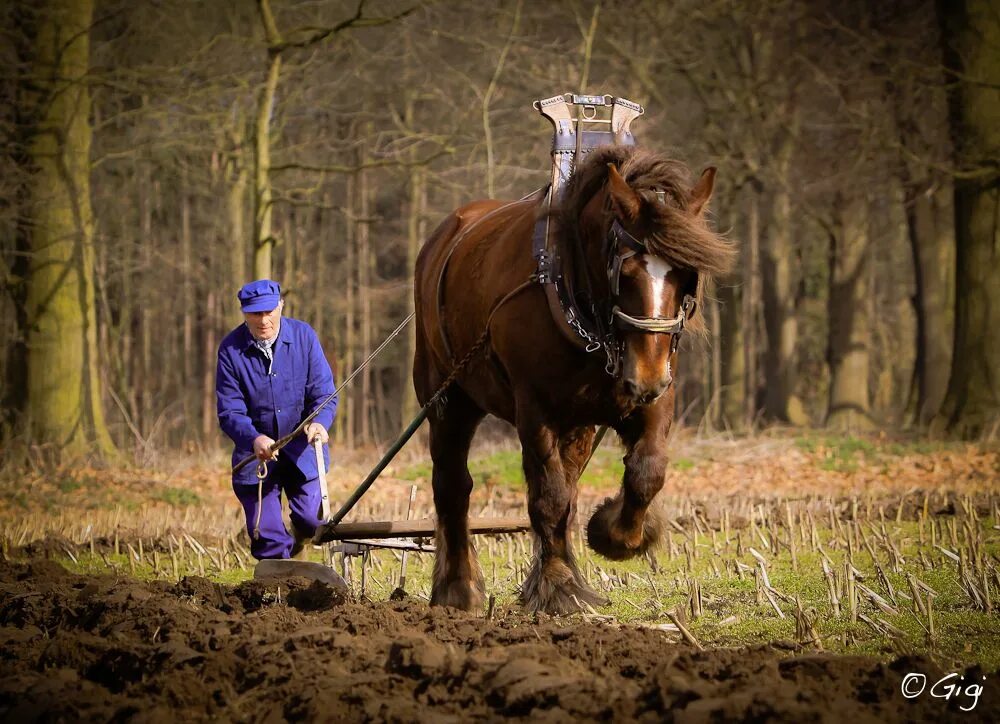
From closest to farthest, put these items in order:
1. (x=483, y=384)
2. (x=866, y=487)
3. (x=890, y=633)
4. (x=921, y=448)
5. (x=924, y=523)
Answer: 1. (x=890, y=633)
2. (x=483, y=384)
3. (x=924, y=523)
4. (x=866, y=487)
5. (x=921, y=448)

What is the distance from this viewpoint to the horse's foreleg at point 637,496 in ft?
19.3

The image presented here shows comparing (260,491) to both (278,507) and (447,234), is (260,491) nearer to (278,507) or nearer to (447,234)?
(278,507)

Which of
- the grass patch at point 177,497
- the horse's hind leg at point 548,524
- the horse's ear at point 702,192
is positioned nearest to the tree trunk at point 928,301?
the grass patch at point 177,497

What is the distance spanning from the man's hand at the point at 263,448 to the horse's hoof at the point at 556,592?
179cm

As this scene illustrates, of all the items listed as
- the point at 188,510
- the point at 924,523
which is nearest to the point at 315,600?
the point at 924,523

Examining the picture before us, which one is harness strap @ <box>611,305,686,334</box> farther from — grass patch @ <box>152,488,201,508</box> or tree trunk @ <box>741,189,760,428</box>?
tree trunk @ <box>741,189,760,428</box>

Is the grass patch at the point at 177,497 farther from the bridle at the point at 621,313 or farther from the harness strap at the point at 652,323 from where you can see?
the harness strap at the point at 652,323

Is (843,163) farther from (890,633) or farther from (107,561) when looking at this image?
(890,633)

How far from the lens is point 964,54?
51.2ft

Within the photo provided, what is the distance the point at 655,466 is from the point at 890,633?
4.29ft

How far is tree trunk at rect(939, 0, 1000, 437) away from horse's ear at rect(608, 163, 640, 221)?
1109 cm

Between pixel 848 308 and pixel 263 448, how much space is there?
17.9 m

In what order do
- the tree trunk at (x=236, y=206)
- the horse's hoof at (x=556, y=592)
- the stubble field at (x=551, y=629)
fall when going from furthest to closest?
the tree trunk at (x=236, y=206)
the horse's hoof at (x=556, y=592)
the stubble field at (x=551, y=629)

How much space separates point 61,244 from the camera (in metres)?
15.4
